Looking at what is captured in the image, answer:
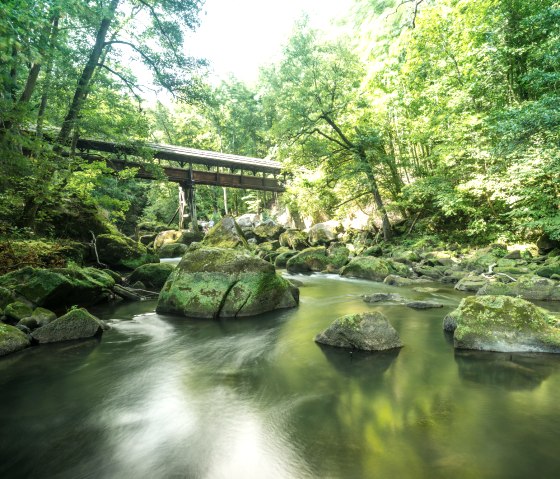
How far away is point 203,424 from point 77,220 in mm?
11439

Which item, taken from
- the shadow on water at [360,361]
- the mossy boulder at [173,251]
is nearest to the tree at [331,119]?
the mossy boulder at [173,251]

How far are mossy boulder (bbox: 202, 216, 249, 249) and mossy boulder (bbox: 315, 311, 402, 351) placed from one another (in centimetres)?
1140

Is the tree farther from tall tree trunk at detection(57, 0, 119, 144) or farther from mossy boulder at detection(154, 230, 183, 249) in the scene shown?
mossy boulder at detection(154, 230, 183, 249)

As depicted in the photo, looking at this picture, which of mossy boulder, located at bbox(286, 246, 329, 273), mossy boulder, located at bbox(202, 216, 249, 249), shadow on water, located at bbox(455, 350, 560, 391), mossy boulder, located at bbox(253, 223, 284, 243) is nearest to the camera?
shadow on water, located at bbox(455, 350, 560, 391)

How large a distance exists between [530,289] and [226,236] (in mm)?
12481

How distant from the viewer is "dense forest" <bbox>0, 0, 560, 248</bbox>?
23.8 feet

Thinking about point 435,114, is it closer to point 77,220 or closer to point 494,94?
point 494,94

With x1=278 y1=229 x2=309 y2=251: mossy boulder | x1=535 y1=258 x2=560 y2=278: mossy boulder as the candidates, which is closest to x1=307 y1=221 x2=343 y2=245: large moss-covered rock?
x1=278 y1=229 x2=309 y2=251: mossy boulder

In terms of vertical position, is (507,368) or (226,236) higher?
Answer: (226,236)

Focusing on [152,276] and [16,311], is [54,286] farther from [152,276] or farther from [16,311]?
[152,276]

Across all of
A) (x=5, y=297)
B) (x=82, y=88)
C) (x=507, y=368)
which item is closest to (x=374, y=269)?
(x=507, y=368)

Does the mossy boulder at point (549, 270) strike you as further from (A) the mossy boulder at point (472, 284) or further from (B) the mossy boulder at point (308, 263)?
(B) the mossy boulder at point (308, 263)

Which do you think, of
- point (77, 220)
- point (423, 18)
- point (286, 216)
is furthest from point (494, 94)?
point (286, 216)

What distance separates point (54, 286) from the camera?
6.70 meters
